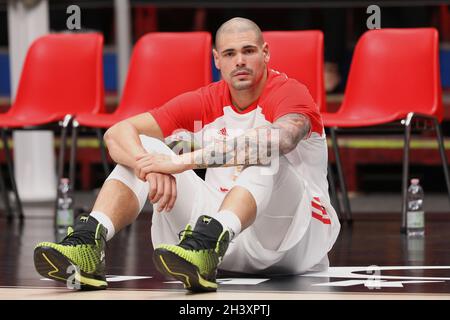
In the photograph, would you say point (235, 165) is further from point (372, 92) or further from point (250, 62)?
point (372, 92)

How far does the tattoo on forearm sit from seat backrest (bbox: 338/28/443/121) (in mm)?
2418

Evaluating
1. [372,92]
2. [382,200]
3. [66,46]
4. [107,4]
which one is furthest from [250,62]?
[107,4]

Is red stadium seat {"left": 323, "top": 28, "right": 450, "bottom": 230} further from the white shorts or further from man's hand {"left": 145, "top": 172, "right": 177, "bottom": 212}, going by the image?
man's hand {"left": 145, "top": 172, "right": 177, "bottom": 212}

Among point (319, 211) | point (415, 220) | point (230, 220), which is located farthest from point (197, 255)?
point (415, 220)

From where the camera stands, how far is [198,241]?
10.7 ft

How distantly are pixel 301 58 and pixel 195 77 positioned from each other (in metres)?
0.58

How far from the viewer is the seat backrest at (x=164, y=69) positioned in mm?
6242

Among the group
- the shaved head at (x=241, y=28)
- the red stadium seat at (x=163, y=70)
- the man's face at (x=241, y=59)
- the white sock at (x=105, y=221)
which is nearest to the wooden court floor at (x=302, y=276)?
the white sock at (x=105, y=221)

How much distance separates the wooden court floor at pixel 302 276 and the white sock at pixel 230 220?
0.18 meters

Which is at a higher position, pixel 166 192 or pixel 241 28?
pixel 241 28

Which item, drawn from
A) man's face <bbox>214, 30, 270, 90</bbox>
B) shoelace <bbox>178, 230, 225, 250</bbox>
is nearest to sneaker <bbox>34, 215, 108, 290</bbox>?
shoelace <bbox>178, 230, 225, 250</bbox>

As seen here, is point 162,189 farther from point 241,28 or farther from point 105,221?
point 241,28

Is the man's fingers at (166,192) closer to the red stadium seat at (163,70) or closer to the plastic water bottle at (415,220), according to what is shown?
the plastic water bottle at (415,220)

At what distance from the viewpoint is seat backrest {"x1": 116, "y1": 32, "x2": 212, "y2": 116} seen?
20.5 feet
